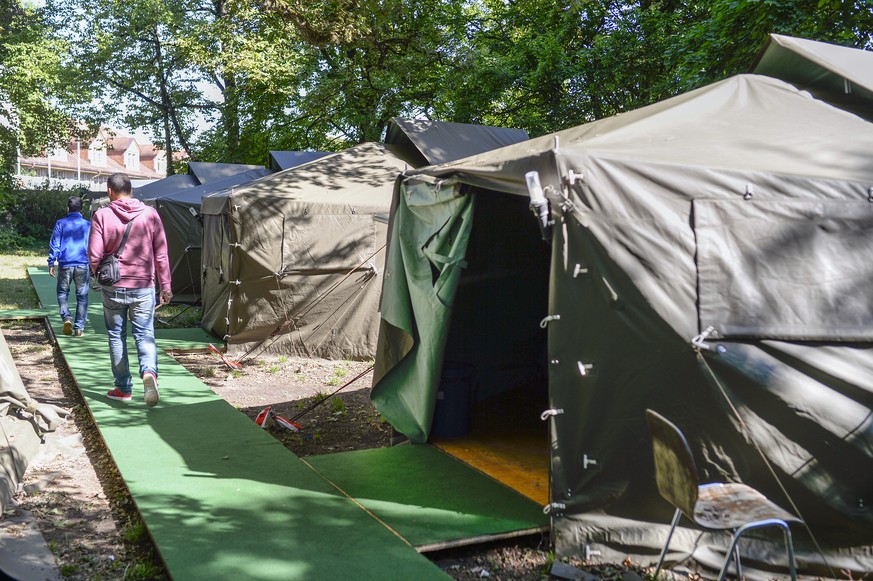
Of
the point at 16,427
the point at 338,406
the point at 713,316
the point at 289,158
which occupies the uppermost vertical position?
the point at 289,158

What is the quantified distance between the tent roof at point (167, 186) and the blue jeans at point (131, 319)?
10.2 m

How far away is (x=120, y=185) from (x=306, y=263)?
Answer: 10.6 ft

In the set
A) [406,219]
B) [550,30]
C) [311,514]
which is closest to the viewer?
[311,514]

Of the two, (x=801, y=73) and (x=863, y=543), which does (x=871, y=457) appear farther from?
(x=801, y=73)

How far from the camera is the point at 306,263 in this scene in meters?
9.92

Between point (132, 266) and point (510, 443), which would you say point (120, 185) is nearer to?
point (132, 266)

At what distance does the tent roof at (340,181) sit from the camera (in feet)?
32.6

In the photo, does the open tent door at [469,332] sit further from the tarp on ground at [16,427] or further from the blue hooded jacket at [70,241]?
the blue hooded jacket at [70,241]

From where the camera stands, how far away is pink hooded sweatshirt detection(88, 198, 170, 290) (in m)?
6.83

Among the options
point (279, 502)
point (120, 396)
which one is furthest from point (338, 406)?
point (279, 502)

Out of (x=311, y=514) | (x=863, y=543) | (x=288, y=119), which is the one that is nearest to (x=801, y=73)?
(x=863, y=543)

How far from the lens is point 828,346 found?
155 inches

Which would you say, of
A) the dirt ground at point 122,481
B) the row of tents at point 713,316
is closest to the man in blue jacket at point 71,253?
the dirt ground at point 122,481

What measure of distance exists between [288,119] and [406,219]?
17.4m
